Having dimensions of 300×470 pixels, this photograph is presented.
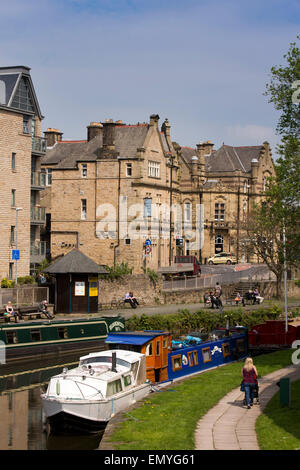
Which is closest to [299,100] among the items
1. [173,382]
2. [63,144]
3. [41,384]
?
[173,382]

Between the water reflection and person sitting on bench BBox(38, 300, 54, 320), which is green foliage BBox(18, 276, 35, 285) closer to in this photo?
person sitting on bench BBox(38, 300, 54, 320)

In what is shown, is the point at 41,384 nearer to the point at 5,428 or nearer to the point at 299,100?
the point at 5,428

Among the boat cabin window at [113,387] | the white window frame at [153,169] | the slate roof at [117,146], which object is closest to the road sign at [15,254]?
the slate roof at [117,146]

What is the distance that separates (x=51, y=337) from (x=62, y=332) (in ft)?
3.51

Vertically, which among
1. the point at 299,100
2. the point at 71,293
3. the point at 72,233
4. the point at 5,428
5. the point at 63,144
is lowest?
the point at 5,428

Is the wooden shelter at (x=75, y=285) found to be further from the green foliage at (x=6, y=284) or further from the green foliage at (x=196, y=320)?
the green foliage at (x=196, y=320)

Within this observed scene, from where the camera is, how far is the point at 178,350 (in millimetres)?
36656

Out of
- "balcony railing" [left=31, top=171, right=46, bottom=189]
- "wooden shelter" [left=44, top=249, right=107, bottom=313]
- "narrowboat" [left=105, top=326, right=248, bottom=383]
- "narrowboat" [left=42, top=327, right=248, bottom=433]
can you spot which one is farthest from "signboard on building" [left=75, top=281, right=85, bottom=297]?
"narrowboat" [left=42, top=327, right=248, bottom=433]

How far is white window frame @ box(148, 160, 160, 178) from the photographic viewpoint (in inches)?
3184

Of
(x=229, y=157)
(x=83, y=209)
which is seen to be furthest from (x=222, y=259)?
(x=83, y=209)

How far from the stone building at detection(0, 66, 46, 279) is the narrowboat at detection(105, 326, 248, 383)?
24444 millimetres

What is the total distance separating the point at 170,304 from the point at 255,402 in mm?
39677

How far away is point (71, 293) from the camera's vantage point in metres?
55.4

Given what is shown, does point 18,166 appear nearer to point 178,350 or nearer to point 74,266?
point 74,266
